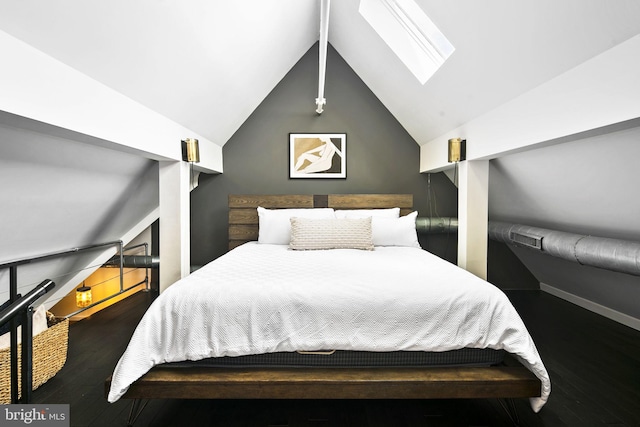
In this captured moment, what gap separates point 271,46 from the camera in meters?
2.91

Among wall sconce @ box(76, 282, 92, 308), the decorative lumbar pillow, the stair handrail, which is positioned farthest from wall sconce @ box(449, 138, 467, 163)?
wall sconce @ box(76, 282, 92, 308)

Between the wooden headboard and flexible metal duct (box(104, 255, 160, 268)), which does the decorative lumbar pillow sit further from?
flexible metal duct (box(104, 255, 160, 268))

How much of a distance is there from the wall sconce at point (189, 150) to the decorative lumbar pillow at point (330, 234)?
1090mm

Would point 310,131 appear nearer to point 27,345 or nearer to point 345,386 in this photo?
point 345,386

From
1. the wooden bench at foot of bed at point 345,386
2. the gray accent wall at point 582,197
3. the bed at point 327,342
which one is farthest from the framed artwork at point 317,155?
the wooden bench at foot of bed at point 345,386

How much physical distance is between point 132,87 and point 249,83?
1426mm

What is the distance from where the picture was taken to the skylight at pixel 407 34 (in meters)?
2.46

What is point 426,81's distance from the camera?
266 centimetres

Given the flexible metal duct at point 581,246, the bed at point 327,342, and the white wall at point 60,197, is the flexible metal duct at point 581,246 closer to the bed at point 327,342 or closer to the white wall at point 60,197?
the bed at point 327,342

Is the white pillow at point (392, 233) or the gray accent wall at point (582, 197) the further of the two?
the white pillow at point (392, 233)

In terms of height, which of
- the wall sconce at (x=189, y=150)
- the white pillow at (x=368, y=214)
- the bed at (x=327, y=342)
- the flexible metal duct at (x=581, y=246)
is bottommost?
the bed at (x=327, y=342)

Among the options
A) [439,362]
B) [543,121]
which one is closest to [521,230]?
[543,121]

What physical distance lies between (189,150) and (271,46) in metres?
1.28

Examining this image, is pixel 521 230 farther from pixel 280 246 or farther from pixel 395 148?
pixel 280 246
